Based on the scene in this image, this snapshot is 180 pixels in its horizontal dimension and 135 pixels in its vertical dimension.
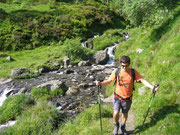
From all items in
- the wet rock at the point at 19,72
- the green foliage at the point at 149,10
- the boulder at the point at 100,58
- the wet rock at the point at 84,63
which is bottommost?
the wet rock at the point at 19,72

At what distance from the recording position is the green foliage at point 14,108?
37.0 feet

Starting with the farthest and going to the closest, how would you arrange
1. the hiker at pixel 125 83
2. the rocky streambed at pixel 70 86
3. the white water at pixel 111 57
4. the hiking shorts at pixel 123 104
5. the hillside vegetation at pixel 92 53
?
the white water at pixel 111 57 → the rocky streambed at pixel 70 86 → the hillside vegetation at pixel 92 53 → the hiking shorts at pixel 123 104 → the hiker at pixel 125 83

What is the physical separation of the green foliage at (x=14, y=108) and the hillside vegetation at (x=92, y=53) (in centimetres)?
7

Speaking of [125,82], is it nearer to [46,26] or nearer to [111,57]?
[111,57]

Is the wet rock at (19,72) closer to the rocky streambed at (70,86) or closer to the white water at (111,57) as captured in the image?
the rocky streambed at (70,86)

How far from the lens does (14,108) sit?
38.7 feet

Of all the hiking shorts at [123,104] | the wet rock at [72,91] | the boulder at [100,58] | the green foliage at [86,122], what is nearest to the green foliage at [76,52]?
the boulder at [100,58]

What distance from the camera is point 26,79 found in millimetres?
21812

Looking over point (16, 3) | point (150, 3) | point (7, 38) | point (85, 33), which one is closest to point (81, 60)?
point (150, 3)

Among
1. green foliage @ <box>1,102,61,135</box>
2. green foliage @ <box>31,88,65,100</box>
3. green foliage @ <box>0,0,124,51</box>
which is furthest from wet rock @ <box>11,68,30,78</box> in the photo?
green foliage @ <box>0,0,124,51</box>

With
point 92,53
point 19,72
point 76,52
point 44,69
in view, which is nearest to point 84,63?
point 76,52

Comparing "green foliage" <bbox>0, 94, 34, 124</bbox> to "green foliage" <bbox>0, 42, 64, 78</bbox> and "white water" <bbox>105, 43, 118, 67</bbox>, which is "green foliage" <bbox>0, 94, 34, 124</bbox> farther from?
"white water" <bbox>105, 43, 118, 67</bbox>

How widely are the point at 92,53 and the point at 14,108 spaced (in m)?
19.1

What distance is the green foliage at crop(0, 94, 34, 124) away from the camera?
444 inches
